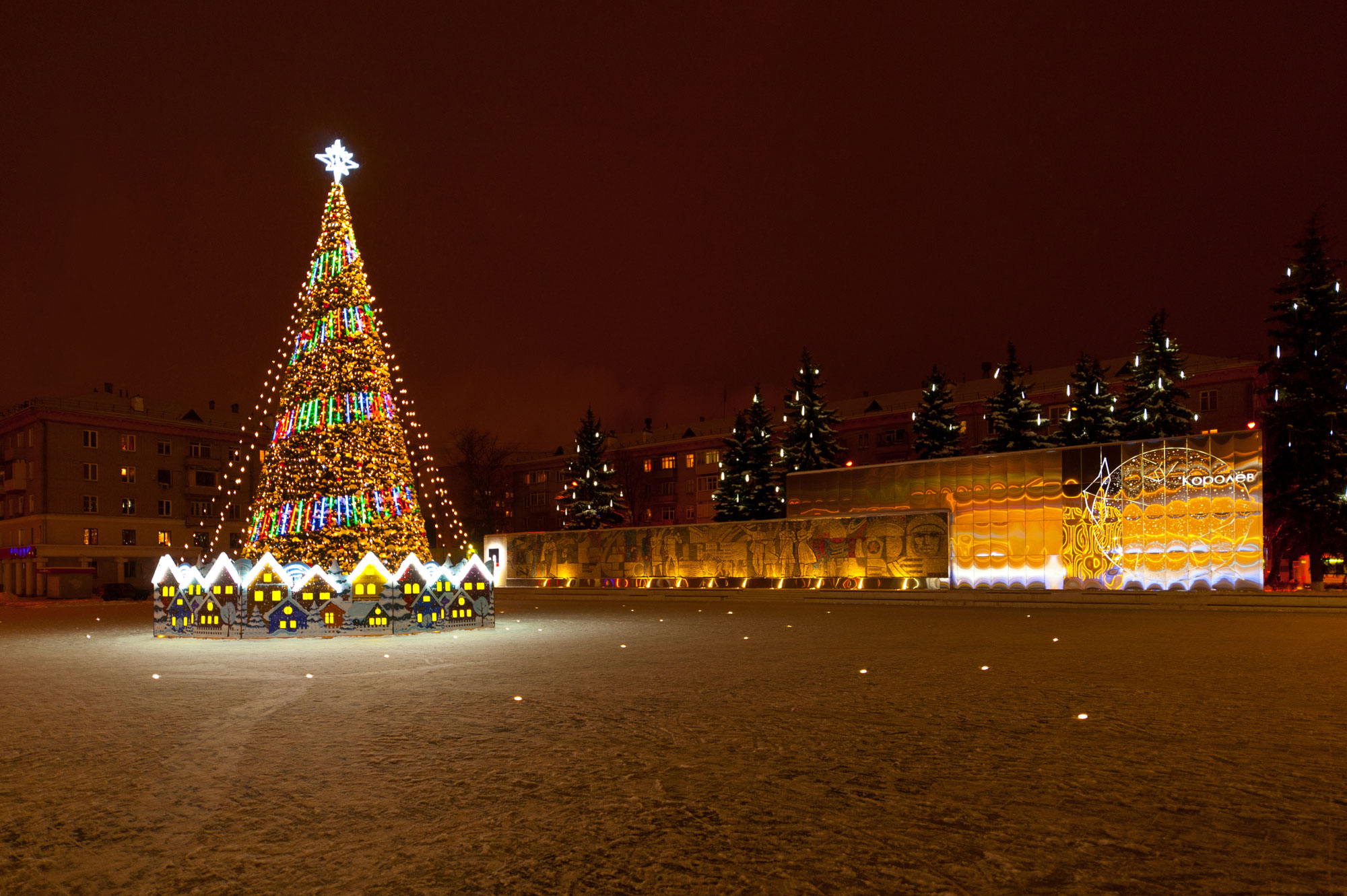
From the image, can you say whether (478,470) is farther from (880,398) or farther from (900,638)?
(900,638)

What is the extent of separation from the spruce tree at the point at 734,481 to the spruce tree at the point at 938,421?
29.8ft

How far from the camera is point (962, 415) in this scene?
6103 centimetres

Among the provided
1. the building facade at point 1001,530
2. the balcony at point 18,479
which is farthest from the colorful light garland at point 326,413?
the balcony at point 18,479

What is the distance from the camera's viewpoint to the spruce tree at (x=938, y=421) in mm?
50156

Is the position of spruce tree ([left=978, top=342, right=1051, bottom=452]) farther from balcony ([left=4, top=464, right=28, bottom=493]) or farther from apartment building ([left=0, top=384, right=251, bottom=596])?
balcony ([left=4, top=464, right=28, bottom=493])

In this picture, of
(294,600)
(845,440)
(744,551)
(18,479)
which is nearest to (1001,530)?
(744,551)

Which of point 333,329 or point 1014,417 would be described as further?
point 1014,417

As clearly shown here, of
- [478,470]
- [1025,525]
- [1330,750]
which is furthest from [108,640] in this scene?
[478,470]

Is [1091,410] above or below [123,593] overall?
above

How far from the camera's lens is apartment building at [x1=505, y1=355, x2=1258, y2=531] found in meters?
51.8

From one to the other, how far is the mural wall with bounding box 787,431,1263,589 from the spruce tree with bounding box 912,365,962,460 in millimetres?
14183

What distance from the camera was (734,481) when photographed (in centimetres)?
5272

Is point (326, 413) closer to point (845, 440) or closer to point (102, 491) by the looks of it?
point (102, 491)

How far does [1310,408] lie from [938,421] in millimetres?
17540
